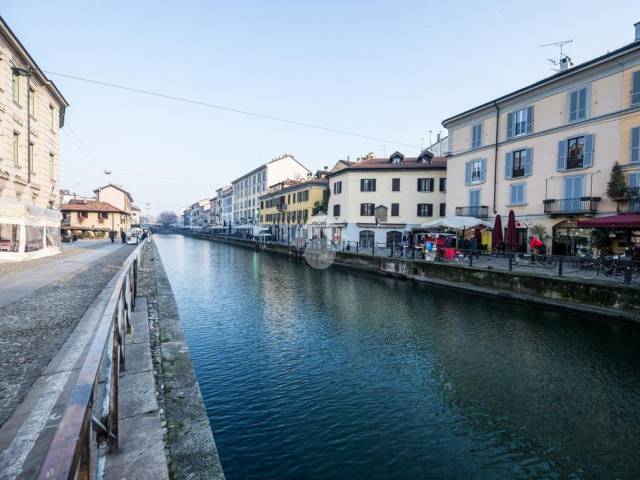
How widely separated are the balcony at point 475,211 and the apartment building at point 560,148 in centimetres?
8

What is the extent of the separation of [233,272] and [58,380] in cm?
2059


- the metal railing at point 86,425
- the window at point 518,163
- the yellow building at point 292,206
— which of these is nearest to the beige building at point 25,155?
the metal railing at point 86,425

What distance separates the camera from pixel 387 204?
127ft

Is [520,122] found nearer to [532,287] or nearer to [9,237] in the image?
[532,287]

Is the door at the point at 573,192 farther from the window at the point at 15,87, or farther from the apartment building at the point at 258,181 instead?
the apartment building at the point at 258,181

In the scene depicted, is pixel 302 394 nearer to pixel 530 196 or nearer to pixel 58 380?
pixel 58 380

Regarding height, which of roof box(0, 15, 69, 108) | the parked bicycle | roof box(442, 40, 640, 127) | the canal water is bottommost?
the canal water

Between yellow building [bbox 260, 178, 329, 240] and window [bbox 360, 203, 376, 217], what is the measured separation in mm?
7150

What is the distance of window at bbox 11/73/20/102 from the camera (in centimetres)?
1964

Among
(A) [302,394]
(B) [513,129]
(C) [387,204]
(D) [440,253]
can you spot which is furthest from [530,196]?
(A) [302,394]

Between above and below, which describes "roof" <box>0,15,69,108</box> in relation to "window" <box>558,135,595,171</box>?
above

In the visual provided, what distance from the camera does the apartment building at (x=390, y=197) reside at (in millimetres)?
37781

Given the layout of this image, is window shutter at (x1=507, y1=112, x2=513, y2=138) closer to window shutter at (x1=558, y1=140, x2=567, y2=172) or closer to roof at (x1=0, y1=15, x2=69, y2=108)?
window shutter at (x1=558, y1=140, x2=567, y2=172)

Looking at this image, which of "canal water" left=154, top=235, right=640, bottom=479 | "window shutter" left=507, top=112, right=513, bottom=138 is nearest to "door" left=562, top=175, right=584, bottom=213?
"window shutter" left=507, top=112, right=513, bottom=138
